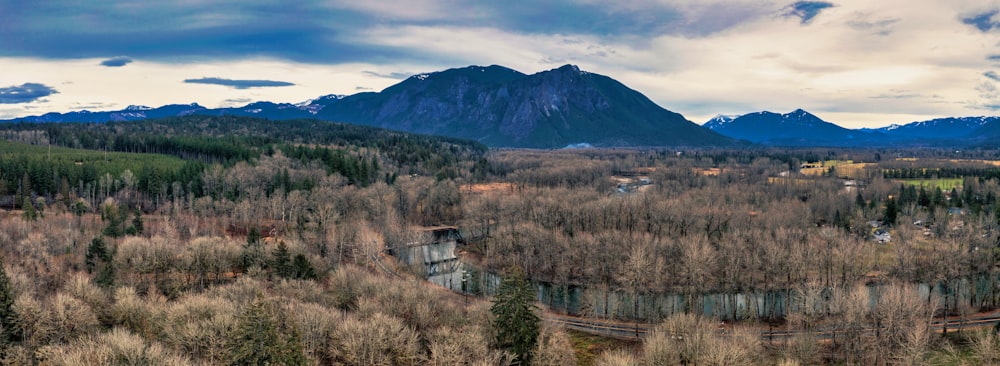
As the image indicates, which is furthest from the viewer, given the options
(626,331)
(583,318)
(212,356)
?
(583,318)

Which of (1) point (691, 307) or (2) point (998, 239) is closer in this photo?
(1) point (691, 307)

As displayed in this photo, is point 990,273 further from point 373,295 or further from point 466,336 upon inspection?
point 373,295

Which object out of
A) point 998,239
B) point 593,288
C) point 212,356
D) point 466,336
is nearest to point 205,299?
point 212,356

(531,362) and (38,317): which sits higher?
(38,317)

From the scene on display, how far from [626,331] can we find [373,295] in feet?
110

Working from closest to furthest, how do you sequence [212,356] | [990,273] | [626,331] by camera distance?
[212,356] < [626,331] < [990,273]

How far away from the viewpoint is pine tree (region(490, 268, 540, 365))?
5953 cm

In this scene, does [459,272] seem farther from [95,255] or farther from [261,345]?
[261,345]

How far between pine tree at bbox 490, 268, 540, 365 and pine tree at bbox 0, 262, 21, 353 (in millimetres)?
46291

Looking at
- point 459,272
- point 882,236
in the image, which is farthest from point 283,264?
point 882,236

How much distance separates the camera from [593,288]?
3698 inches

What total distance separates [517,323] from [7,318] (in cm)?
4978

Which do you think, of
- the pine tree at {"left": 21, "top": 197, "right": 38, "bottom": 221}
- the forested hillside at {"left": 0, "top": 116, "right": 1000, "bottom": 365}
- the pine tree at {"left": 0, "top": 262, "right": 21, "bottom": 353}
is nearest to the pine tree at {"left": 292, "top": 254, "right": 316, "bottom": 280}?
the forested hillside at {"left": 0, "top": 116, "right": 1000, "bottom": 365}

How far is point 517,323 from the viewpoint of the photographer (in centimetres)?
5969
